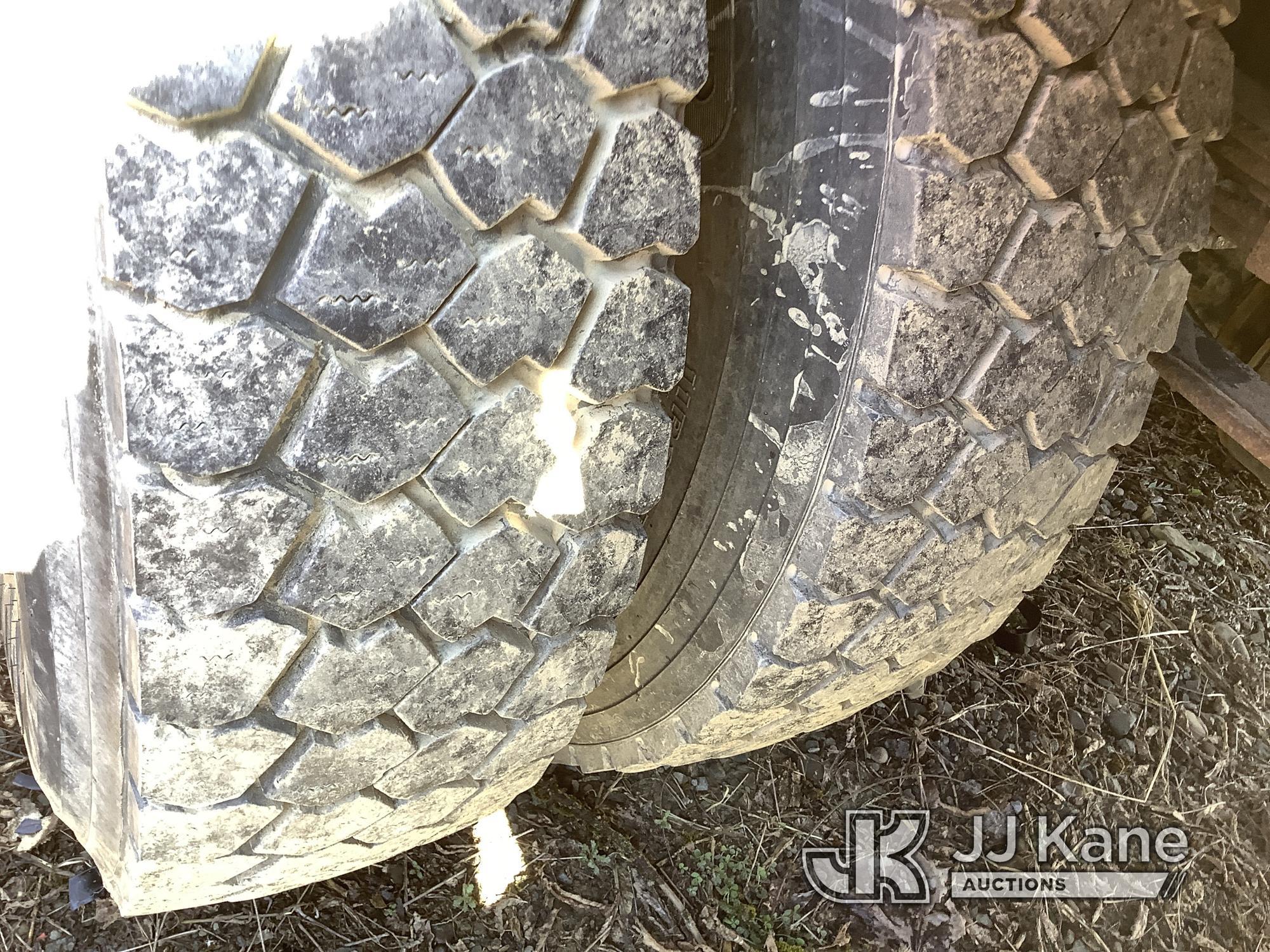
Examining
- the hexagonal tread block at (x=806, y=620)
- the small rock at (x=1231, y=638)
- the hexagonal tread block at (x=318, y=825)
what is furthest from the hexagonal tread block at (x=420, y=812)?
the small rock at (x=1231, y=638)

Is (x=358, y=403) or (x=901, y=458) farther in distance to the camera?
(x=901, y=458)

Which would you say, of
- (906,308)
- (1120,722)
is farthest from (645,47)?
(1120,722)

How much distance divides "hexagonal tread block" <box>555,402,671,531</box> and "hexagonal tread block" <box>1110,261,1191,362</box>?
0.49 meters

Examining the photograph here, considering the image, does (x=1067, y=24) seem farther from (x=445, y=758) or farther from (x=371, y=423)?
(x=445, y=758)

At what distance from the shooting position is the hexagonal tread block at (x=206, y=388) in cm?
61

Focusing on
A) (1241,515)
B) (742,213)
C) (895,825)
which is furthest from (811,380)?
(1241,515)

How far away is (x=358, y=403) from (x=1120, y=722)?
1.83 meters

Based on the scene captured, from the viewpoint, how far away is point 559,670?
939 millimetres

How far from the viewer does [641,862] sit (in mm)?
1562

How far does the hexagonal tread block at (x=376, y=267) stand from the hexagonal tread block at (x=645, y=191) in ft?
0.35

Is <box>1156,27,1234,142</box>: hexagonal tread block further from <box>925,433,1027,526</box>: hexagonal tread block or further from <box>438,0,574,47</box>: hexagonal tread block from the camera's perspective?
<box>438,0,574,47</box>: hexagonal tread block

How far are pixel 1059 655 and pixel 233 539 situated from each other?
5.93 ft

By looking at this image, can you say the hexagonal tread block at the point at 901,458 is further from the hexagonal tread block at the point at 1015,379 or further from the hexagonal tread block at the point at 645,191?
the hexagonal tread block at the point at 645,191

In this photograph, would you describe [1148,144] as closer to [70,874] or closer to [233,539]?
[233,539]
